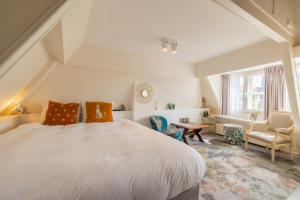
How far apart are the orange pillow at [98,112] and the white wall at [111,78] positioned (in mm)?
514

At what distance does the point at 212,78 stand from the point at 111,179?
4174 mm

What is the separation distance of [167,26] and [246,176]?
8.12 feet

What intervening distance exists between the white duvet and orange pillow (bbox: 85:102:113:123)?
112cm

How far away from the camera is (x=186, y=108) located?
14.4ft

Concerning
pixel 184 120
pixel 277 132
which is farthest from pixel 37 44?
pixel 277 132

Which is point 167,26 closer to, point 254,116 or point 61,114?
point 61,114

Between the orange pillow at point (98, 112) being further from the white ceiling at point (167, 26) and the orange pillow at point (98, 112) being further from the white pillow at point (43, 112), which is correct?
the white ceiling at point (167, 26)

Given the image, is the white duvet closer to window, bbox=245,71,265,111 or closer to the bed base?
the bed base

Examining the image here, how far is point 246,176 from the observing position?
80.2 inches

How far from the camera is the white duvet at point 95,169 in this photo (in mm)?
783

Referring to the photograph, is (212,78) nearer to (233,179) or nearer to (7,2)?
(233,179)

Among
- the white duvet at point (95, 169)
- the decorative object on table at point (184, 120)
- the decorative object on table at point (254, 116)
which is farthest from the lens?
the decorative object on table at point (184, 120)

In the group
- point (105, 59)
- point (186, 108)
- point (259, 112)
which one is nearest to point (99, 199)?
point (105, 59)

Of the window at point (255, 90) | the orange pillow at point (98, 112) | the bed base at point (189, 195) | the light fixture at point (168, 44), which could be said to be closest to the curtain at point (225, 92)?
the window at point (255, 90)
